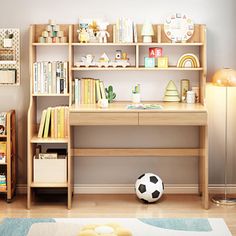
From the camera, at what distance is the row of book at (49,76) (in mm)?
5398

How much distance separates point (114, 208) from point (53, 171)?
0.62 meters

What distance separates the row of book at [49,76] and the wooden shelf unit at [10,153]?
0.35 m

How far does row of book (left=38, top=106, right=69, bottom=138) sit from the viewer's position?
5.40 meters

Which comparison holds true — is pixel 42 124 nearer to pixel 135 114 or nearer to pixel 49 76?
pixel 49 76

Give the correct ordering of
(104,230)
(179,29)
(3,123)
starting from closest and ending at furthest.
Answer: (104,230) < (3,123) < (179,29)

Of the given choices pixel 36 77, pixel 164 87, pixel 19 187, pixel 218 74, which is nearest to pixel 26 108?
pixel 36 77

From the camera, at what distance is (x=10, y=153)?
535cm

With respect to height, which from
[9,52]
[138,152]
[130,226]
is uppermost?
[9,52]

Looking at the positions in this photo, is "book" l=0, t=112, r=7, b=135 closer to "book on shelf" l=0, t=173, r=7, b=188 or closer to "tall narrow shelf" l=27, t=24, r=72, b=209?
"tall narrow shelf" l=27, t=24, r=72, b=209

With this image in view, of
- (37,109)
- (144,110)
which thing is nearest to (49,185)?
(37,109)

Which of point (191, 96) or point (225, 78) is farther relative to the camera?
point (191, 96)

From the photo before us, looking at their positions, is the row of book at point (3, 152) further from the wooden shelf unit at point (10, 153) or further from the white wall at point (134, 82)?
the white wall at point (134, 82)

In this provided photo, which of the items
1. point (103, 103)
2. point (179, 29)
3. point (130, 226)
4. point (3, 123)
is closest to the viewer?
point (130, 226)

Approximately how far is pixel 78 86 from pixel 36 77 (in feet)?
1.26
